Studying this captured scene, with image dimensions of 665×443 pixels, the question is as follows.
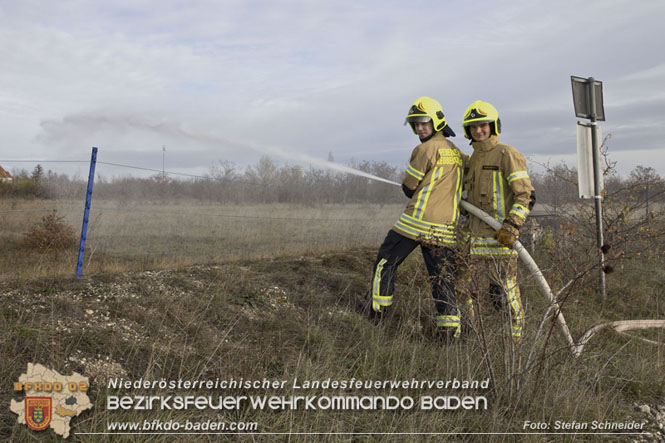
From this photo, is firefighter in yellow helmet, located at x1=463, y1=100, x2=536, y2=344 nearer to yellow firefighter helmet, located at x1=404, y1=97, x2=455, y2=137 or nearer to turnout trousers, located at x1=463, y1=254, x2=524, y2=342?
yellow firefighter helmet, located at x1=404, y1=97, x2=455, y2=137

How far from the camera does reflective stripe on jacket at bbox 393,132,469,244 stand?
4.16m

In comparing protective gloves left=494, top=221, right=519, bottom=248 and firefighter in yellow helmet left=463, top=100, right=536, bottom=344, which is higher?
firefighter in yellow helmet left=463, top=100, right=536, bottom=344

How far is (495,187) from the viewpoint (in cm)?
412

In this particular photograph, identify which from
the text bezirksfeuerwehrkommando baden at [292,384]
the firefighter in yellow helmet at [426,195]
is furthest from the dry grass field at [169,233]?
the text bezirksfeuerwehrkommando baden at [292,384]

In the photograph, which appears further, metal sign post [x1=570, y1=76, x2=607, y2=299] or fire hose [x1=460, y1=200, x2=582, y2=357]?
metal sign post [x1=570, y1=76, x2=607, y2=299]

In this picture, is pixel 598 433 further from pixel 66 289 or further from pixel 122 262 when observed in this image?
pixel 122 262

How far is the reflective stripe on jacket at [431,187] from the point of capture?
416 centimetres

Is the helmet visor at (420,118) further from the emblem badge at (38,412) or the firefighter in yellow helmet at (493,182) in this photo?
the emblem badge at (38,412)

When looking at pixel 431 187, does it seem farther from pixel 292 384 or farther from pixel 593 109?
pixel 593 109

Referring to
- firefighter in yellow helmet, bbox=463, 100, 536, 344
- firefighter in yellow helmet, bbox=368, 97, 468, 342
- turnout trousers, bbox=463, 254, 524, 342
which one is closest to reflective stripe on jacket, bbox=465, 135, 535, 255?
firefighter in yellow helmet, bbox=463, 100, 536, 344

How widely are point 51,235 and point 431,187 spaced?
637 cm

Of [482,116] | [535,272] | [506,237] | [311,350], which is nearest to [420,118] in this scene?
[482,116]

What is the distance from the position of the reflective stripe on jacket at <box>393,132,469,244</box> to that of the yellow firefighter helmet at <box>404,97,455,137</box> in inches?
5.2

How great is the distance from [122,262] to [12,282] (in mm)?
2368
